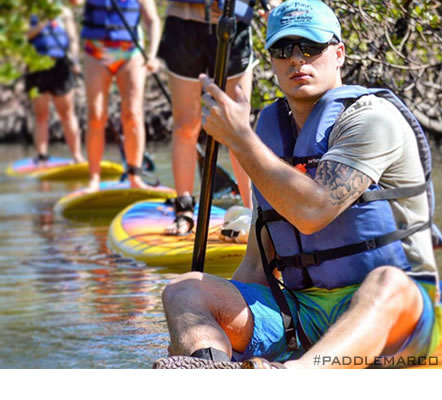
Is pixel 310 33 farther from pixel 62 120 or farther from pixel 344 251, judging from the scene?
pixel 62 120

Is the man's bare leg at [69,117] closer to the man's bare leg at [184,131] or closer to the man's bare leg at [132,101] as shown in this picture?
the man's bare leg at [132,101]

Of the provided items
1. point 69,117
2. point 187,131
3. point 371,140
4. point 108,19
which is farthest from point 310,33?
point 69,117

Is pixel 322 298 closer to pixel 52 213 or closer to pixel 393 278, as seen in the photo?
pixel 393 278

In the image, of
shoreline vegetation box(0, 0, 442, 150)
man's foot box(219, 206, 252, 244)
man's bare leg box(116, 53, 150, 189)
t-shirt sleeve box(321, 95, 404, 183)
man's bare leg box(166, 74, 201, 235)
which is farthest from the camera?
man's bare leg box(116, 53, 150, 189)

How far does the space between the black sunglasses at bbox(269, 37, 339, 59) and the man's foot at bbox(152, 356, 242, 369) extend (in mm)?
922

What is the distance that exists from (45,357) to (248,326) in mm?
1332

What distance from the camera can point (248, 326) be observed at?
3.20m

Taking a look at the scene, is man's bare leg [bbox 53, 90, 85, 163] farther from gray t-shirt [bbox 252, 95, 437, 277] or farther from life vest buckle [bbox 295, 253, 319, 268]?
gray t-shirt [bbox 252, 95, 437, 277]

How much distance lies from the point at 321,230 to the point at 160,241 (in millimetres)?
3013

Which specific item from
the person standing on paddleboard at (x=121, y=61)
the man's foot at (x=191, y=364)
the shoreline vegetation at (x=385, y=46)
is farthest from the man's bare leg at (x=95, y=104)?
the man's foot at (x=191, y=364)

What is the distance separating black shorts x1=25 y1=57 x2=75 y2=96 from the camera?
11.4m

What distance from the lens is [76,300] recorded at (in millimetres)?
5223

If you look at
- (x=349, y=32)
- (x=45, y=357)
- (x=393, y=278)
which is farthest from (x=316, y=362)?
(x=349, y=32)

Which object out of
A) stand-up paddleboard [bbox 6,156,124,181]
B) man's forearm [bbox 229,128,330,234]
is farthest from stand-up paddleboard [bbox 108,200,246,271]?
stand-up paddleboard [bbox 6,156,124,181]
